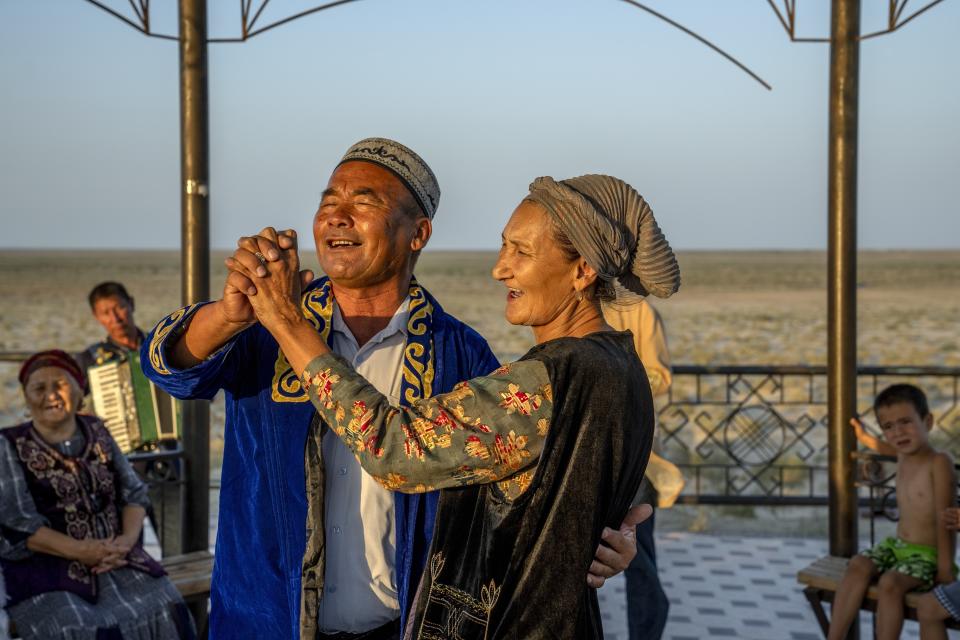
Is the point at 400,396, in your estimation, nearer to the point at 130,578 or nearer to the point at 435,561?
the point at 435,561

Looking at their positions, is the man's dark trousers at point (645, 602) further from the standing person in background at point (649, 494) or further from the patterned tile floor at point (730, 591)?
the patterned tile floor at point (730, 591)

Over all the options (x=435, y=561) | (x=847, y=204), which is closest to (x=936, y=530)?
(x=847, y=204)

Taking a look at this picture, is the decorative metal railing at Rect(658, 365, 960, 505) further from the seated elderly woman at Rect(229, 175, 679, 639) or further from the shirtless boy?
the seated elderly woman at Rect(229, 175, 679, 639)

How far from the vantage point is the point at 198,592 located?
4.88 metres

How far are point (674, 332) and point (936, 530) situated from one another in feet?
130

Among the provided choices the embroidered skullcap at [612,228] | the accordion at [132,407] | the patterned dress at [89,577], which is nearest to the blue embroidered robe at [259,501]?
the embroidered skullcap at [612,228]

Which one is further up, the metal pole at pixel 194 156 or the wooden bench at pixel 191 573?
the metal pole at pixel 194 156

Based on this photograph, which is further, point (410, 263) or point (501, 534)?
point (410, 263)

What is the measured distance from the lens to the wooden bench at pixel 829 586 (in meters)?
4.87

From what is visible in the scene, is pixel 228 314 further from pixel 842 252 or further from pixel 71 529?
pixel 842 252

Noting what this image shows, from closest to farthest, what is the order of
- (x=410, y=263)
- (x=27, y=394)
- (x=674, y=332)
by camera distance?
(x=410, y=263), (x=27, y=394), (x=674, y=332)

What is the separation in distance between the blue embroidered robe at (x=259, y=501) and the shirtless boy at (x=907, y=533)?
2898mm

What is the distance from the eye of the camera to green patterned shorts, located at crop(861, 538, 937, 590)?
4.92m

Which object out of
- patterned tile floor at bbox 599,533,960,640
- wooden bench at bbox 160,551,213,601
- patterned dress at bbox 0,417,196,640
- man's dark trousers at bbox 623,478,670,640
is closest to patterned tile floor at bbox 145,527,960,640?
patterned tile floor at bbox 599,533,960,640
